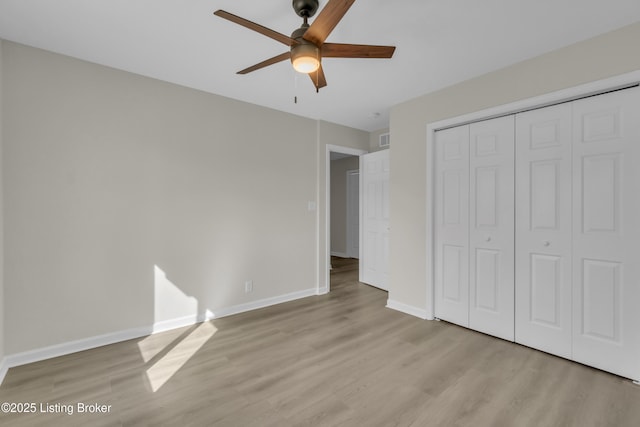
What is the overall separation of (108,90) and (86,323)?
2.16 m

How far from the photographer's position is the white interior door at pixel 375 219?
14.9ft

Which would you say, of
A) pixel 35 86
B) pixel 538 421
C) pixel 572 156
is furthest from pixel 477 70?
pixel 35 86

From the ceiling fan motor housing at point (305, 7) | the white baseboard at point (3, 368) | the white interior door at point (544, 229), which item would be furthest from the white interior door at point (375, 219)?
the white baseboard at point (3, 368)

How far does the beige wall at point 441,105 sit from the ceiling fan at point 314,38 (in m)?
1.67

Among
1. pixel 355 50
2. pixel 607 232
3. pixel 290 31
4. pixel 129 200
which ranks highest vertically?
pixel 290 31

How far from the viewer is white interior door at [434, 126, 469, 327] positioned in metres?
3.12

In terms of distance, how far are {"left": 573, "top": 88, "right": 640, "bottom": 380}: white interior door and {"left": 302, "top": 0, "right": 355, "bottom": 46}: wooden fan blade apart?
2225 mm

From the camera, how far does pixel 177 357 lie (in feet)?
8.21

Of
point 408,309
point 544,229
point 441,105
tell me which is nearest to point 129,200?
point 408,309

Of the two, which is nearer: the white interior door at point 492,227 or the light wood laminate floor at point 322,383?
the light wood laminate floor at point 322,383

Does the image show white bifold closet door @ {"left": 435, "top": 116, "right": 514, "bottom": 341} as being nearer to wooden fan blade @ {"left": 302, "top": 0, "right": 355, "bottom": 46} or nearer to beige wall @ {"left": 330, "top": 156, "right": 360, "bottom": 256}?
wooden fan blade @ {"left": 302, "top": 0, "right": 355, "bottom": 46}

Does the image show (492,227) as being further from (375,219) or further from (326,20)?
(326,20)

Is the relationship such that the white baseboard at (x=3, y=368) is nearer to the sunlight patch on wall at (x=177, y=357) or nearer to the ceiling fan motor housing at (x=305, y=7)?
the sunlight patch on wall at (x=177, y=357)

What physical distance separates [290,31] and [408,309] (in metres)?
3.18
